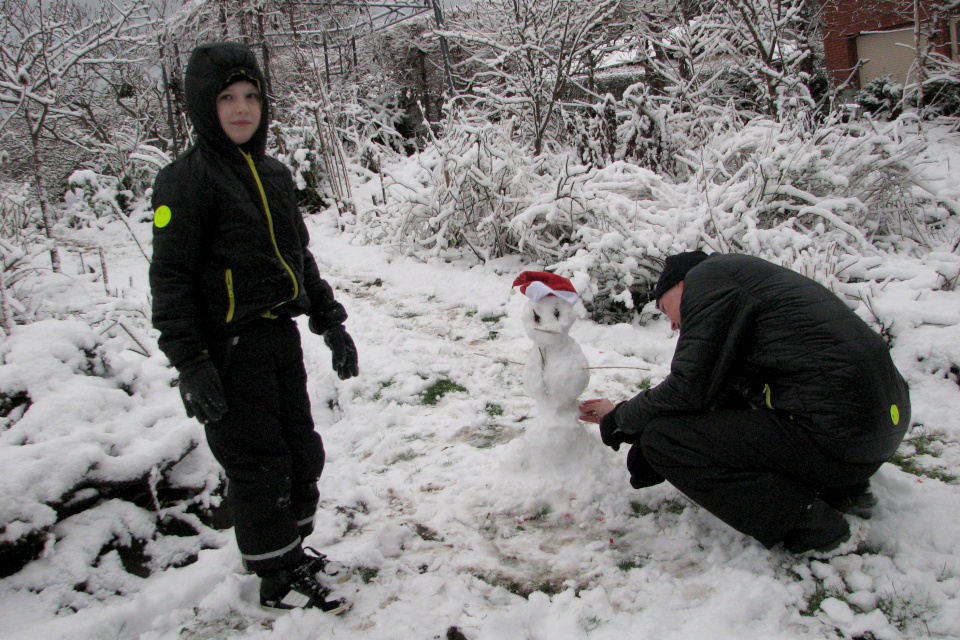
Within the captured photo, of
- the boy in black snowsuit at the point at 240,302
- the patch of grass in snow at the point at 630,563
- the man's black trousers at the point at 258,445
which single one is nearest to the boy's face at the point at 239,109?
the boy in black snowsuit at the point at 240,302

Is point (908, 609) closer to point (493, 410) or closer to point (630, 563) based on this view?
point (630, 563)

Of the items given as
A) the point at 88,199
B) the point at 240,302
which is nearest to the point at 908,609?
the point at 240,302

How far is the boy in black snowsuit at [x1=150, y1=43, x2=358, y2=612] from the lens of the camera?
1.72 m

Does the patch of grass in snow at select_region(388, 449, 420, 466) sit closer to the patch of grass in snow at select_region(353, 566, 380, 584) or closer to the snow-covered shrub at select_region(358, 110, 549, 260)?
the patch of grass in snow at select_region(353, 566, 380, 584)

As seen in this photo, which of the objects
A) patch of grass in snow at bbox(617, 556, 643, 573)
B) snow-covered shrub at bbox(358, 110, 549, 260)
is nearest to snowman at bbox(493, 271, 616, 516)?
patch of grass in snow at bbox(617, 556, 643, 573)

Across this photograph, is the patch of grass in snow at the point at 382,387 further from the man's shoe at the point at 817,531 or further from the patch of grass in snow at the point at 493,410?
the man's shoe at the point at 817,531

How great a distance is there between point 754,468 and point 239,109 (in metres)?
2.02

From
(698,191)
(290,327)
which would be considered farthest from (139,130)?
(290,327)

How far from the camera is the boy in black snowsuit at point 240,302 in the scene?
1.72 meters

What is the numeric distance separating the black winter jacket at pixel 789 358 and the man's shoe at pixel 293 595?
4.21 ft

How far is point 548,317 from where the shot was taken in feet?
7.92

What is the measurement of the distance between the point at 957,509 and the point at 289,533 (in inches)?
92.0

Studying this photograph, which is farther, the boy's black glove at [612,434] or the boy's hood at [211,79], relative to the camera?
the boy's black glove at [612,434]

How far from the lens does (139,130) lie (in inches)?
502
